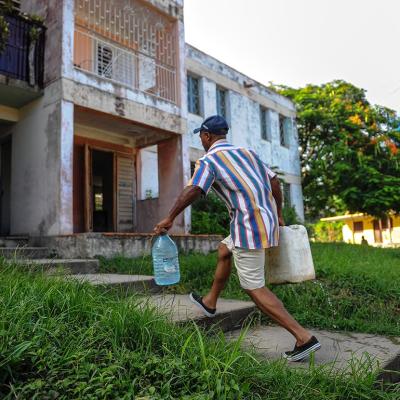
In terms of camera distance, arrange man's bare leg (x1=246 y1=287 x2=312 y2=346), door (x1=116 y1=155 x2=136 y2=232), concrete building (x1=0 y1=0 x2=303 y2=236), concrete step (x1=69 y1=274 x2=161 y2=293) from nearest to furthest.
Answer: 1. man's bare leg (x1=246 y1=287 x2=312 y2=346)
2. concrete step (x1=69 y1=274 x2=161 y2=293)
3. concrete building (x1=0 y1=0 x2=303 y2=236)
4. door (x1=116 y1=155 x2=136 y2=232)

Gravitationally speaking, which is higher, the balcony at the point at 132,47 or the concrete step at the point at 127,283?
the balcony at the point at 132,47

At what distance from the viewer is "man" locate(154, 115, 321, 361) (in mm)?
2635

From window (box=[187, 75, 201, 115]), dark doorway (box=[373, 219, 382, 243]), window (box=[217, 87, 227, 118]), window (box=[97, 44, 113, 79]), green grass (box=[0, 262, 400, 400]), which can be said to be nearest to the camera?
green grass (box=[0, 262, 400, 400])

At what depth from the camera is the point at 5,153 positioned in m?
8.77

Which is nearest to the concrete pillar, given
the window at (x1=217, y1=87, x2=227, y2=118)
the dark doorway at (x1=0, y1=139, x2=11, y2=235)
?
the dark doorway at (x1=0, y1=139, x2=11, y2=235)

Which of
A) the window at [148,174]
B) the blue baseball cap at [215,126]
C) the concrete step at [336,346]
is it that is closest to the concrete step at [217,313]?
the concrete step at [336,346]

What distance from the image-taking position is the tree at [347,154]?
16.0 meters

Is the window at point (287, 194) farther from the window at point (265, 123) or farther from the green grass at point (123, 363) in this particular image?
the green grass at point (123, 363)

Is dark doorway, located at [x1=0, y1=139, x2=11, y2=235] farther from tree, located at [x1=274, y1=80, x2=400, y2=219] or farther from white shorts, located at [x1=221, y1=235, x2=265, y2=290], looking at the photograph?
tree, located at [x1=274, y1=80, x2=400, y2=219]

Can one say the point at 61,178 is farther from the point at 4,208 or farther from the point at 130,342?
the point at 130,342

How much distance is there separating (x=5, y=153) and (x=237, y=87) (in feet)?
24.4

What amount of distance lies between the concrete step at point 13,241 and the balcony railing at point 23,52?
2692 millimetres

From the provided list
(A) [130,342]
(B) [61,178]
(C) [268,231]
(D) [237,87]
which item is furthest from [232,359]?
(D) [237,87]

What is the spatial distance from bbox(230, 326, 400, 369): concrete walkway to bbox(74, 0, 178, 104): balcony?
6.30 metres
